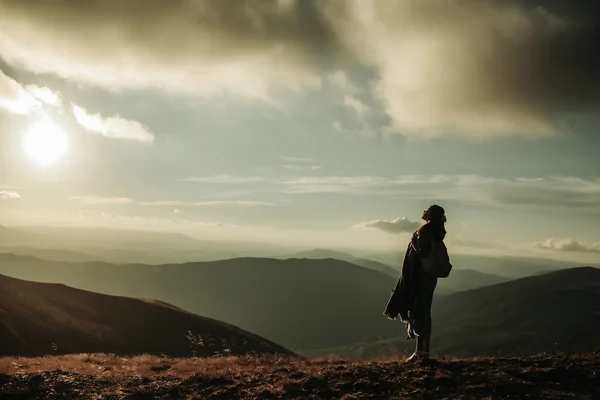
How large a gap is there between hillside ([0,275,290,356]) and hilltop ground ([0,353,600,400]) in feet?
138

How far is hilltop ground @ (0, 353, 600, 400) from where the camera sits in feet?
28.7

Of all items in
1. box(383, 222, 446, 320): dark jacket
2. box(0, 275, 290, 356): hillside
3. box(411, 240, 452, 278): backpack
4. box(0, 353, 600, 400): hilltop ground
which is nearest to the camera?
box(0, 353, 600, 400): hilltop ground

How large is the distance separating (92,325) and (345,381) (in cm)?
7004

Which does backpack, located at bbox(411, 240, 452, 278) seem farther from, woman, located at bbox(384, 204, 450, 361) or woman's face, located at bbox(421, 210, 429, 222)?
woman's face, located at bbox(421, 210, 429, 222)

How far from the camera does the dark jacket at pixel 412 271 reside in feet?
37.3

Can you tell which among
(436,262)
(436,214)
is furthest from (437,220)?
(436,262)

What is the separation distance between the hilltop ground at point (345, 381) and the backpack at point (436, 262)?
6.62ft

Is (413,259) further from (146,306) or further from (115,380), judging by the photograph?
(146,306)

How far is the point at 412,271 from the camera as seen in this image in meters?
11.5

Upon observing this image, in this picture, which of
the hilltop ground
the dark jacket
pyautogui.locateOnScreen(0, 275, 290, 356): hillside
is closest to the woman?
the dark jacket

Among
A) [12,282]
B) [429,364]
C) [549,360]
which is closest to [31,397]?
[429,364]

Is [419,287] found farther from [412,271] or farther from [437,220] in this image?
[437,220]

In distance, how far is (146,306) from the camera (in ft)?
287

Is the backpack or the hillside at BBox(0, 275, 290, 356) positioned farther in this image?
the hillside at BBox(0, 275, 290, 356)
